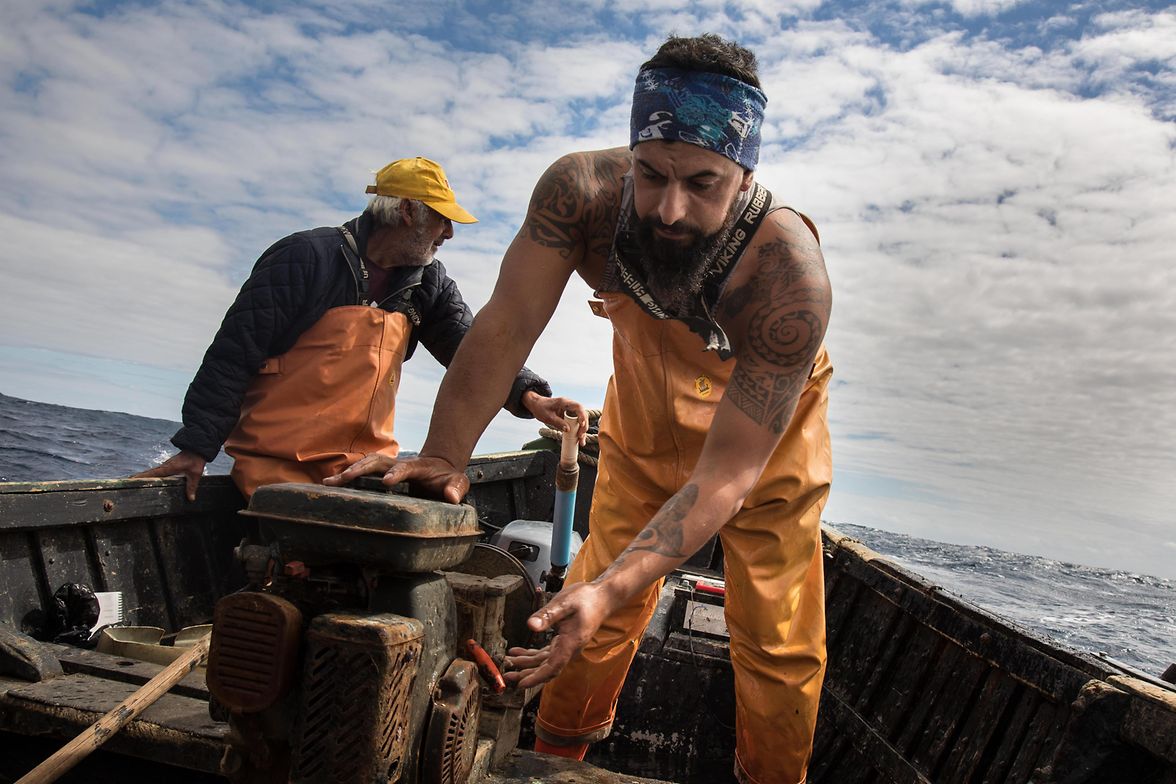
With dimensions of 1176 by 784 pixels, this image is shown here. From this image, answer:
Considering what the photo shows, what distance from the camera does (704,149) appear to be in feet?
6.72

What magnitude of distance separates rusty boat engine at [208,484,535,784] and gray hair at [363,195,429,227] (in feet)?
7.22

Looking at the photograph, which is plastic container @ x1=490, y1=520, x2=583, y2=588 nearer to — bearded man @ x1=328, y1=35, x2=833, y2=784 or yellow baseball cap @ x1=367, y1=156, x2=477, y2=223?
bearded man @ x1=328, y1=35, x2=833, y2=784

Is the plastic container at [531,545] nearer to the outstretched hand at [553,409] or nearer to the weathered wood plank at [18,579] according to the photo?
the outstretched hand at [553,409]

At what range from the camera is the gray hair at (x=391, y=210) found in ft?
12.0

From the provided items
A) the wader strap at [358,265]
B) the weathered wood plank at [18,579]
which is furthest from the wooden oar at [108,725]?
the wader strap at [358,265]

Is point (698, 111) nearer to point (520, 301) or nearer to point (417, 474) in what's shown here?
point (520, 301)

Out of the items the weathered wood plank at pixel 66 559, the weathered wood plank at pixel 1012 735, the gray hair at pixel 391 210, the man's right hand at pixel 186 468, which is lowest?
the weathered wood plank at pixel 66 559

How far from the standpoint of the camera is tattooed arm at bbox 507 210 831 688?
197 cm

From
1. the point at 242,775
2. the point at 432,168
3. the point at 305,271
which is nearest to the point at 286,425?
the point at 305,271

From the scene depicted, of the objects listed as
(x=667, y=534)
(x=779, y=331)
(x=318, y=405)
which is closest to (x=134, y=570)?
(x=318, y=405)

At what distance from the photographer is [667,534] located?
197 cm

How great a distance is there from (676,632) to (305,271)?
2206 millimetres

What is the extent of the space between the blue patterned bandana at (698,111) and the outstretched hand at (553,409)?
152 centimetres

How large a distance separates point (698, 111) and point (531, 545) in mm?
2652
